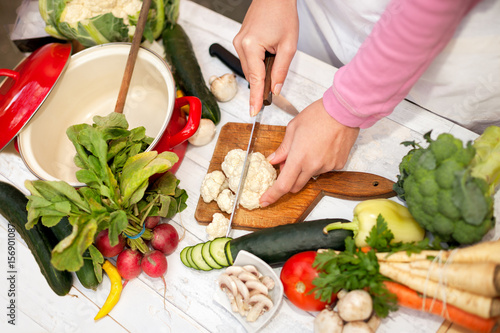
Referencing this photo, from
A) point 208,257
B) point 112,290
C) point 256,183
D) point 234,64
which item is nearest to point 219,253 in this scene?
point 208,257

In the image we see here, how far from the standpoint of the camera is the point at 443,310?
0.90 m

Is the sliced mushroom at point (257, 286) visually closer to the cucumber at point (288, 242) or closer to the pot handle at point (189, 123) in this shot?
the cucumber at point (288, 242)

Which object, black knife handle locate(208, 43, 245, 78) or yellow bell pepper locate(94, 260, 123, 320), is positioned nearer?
yellow bell pepper locate(94, 260, 123, 320)

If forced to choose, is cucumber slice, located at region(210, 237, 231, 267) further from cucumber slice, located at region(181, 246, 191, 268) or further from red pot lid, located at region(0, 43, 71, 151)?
red pot lid, located at region(0, 43, 71, 151)

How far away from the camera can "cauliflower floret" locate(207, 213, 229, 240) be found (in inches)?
45.3

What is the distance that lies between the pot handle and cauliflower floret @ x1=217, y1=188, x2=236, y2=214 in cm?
21

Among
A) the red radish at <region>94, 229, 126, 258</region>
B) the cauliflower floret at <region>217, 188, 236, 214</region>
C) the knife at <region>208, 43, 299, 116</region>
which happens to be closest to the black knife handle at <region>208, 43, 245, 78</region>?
the knife at <region>208, 43, 299, 116</region>

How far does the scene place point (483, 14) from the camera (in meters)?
0.90

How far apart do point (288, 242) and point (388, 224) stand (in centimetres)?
28

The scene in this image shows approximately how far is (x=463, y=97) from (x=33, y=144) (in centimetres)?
130

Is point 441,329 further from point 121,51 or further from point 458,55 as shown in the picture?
point 121,51

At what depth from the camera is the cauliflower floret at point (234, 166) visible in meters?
1.17

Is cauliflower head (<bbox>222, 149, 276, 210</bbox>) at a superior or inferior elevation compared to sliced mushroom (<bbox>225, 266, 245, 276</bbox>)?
superior

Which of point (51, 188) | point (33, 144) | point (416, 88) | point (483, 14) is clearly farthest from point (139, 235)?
point (483, 14)
